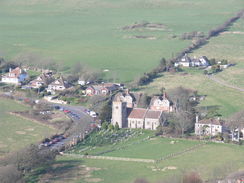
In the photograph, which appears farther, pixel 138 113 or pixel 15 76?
pixel 15 76

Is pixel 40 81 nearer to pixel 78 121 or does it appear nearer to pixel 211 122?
pixel 78 121

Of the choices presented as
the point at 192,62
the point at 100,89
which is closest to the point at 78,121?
the point at 100,89

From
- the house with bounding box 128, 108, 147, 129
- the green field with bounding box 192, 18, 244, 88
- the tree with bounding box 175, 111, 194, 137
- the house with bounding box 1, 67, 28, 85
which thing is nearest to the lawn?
the green field with bounding box 192, 18, 244, 88

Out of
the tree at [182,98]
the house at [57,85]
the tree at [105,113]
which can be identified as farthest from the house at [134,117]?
the house at [57,85]

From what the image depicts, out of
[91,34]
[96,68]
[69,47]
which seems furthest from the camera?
[91,34]

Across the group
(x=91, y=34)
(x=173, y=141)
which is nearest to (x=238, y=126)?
(x=173, y=141)

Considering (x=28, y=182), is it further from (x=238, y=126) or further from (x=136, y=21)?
(x=136, y=21)
